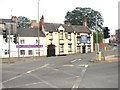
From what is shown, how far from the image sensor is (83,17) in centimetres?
13525

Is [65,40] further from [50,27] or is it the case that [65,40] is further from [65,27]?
[50,27]

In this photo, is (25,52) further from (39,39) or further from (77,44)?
(77,44)

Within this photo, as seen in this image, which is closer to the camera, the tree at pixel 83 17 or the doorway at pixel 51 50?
the doorway at pixel 51 50

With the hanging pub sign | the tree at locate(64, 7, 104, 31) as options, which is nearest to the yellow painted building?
the hanging pub sign

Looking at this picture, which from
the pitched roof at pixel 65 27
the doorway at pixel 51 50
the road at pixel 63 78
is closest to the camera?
the road at pixel 63 78

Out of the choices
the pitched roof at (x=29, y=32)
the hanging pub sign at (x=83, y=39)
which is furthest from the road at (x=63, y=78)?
the hanging pub sign at (x=83, y=39)

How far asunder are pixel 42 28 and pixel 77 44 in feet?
37.1

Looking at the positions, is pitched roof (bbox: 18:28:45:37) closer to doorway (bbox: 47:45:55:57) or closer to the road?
doorway (bbox: 47:45:55:57)

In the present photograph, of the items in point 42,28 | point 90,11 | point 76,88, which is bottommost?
point 76,88

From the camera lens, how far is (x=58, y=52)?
260ft

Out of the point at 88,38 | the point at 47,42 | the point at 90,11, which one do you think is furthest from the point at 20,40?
the point at 90,11

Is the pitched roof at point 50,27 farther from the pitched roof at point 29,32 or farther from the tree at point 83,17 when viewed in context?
the tree at point 83,17

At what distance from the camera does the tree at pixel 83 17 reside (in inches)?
5285

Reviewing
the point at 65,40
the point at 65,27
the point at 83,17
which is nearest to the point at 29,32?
the point at 65,40
